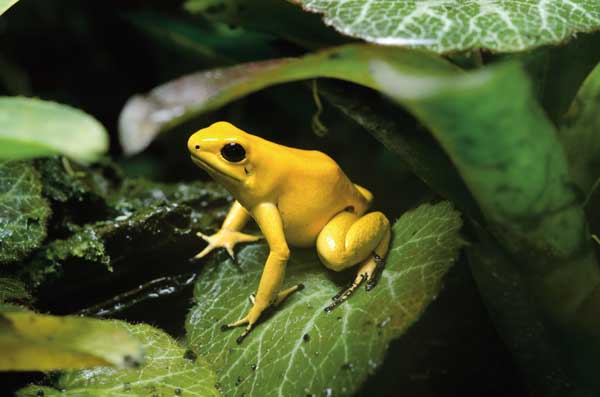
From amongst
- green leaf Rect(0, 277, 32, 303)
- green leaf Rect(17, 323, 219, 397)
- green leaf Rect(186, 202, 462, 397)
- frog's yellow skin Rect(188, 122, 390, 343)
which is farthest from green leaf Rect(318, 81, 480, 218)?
green leaf Rect(0, 277, 32, 303)

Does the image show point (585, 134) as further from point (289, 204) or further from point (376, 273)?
point (289, 204)

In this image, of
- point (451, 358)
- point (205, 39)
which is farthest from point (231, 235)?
point (205, 39)

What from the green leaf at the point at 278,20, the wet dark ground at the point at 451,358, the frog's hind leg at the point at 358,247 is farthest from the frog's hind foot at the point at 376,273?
the green leaf at the point at 278,20

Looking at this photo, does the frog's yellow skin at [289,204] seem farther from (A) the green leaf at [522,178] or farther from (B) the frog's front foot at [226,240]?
(A) the green leaf at [522,178]

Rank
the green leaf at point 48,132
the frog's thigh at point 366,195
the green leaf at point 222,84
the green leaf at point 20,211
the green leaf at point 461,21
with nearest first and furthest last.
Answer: the green leaf at point 48,132, the green leaf at point 222,84, the green leaf at point 461,21, the green leaf at point 20,211, the frog's thigh at point 366,195

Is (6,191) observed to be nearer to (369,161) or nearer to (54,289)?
(54,289)

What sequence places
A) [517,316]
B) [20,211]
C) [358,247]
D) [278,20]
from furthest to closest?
[278,20] → [20,211] → [358,247] → [517,316]

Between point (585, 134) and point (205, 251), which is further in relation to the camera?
point (205, 251)
